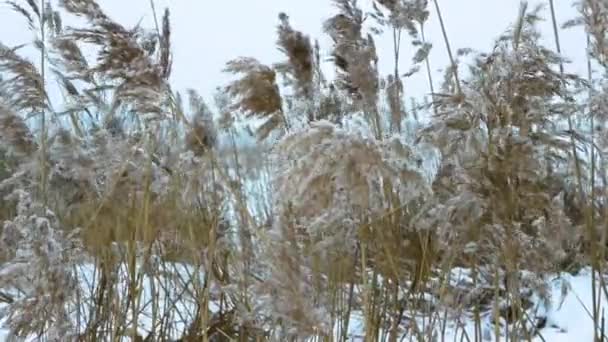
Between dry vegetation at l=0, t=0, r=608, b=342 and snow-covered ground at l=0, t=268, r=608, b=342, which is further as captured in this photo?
snow-covered ground at l=0, t=268, r=608, b=342

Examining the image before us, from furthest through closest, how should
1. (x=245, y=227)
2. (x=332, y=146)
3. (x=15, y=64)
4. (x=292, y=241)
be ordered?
(x=245, y=227) → (x=15, y=64) → (x=292, y=241) → (x=332, y=146)

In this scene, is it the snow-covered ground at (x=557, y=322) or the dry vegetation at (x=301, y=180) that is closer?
the dry vegetation at (x=301, y=180)

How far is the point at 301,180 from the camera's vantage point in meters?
1.09

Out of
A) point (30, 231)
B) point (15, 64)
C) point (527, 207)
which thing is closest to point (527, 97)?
point (527, 207)

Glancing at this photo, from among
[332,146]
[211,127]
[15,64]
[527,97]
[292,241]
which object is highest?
[15,64]

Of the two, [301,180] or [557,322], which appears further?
[557,322]

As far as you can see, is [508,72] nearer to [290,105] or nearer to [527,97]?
[527,97]

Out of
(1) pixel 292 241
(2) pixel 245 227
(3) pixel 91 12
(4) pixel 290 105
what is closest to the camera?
(1) pixel 292 241

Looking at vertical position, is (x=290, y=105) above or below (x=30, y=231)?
above

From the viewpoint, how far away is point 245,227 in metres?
2.03

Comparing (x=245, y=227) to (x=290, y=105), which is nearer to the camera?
(x=290, y=105)

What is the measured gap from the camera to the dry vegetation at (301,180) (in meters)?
1.16

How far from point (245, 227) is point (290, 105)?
1.26 feet

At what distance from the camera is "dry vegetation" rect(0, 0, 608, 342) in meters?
1.16
